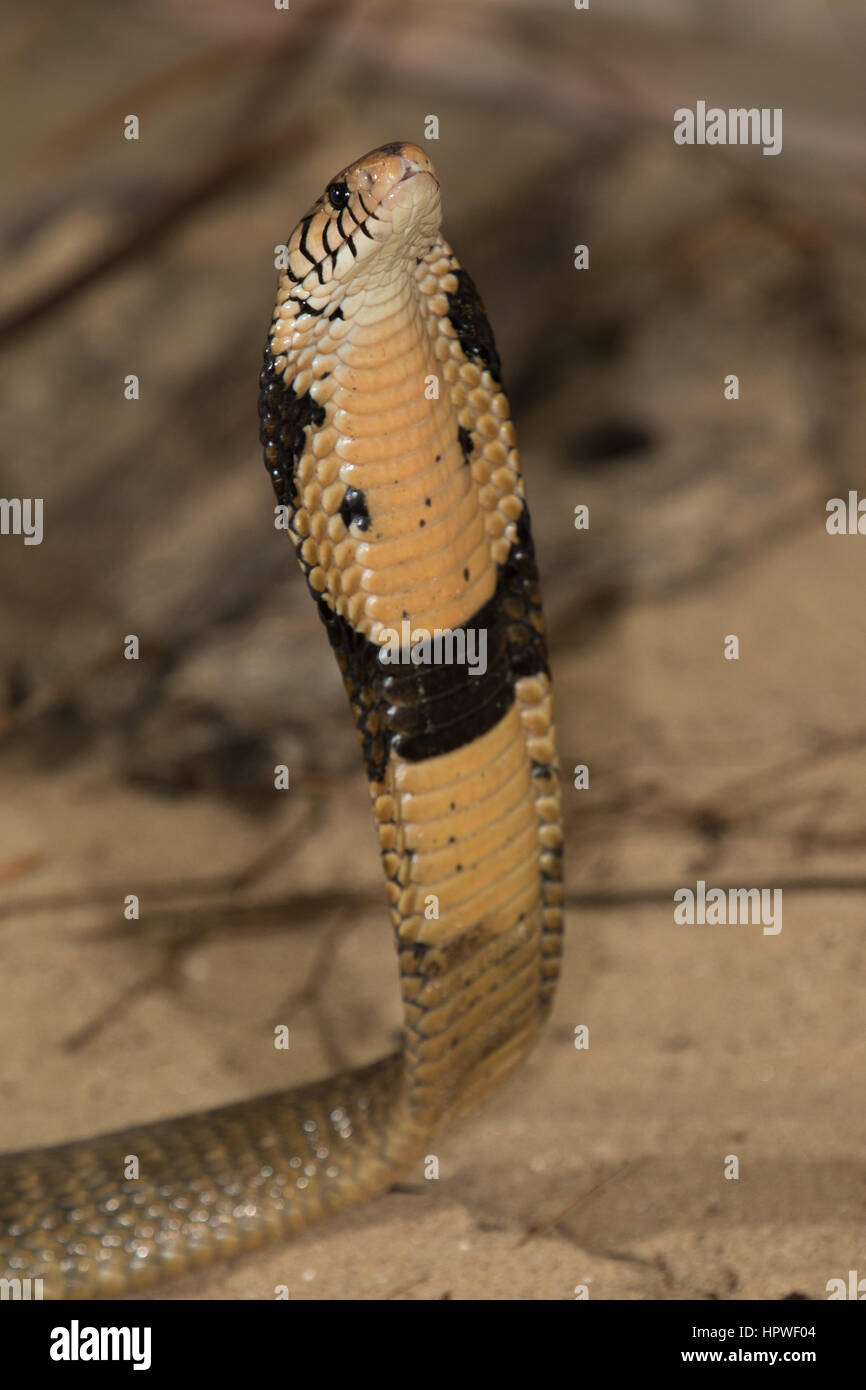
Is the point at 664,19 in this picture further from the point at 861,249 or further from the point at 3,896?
the point at 3,896

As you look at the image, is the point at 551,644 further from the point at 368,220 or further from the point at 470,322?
the point at 368,220

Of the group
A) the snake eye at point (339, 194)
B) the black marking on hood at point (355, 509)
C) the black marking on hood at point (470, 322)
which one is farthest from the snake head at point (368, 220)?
the black marking on hood at point (355, 509)

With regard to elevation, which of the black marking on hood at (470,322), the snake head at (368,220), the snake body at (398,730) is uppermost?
the snake head at (368,220)

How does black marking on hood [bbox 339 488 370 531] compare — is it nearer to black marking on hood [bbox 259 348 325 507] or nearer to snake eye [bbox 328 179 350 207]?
black marking on hood [bbox 259 348 325 507]

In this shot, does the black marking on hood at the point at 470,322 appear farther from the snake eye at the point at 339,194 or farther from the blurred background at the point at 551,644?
the blurred background at the point at 551,644

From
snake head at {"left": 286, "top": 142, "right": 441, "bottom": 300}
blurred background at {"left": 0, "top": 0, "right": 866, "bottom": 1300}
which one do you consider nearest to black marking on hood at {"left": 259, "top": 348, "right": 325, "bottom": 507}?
snake head at {"left": 286, "top": 142, "right": 441, "bottom": 300}

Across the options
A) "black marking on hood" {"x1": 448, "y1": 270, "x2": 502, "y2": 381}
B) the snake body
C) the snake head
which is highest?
the snake head

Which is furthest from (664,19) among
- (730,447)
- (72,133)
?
(72,133)

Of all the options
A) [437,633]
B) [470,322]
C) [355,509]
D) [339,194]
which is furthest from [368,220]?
[437,633]
